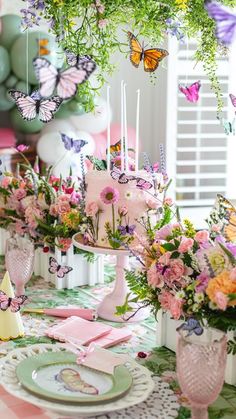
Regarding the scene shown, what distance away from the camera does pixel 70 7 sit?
8.51 ft

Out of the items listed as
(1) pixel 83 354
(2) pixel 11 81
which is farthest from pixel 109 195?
(2) pixel 11 81

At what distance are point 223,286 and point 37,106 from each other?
0.76 meters

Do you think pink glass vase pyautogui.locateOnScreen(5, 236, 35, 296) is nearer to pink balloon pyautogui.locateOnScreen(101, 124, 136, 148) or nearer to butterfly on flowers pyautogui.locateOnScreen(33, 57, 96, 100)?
butterfly on flowers pyautogui.locateOnScreen(33, 57, 96, 100)

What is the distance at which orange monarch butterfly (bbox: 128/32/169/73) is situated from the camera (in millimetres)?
2545

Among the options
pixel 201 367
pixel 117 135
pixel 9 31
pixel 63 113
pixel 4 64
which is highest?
pixel 9 31

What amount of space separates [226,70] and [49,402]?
14.6ft

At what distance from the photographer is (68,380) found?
1805 millimetres

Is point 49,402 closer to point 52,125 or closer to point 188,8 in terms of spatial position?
point 188,8

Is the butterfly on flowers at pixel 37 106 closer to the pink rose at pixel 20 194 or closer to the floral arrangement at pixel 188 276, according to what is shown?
the floral arrangement at pixel 188 276

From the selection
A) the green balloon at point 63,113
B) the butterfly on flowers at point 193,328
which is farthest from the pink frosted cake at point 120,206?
the green balloon at point 63,113

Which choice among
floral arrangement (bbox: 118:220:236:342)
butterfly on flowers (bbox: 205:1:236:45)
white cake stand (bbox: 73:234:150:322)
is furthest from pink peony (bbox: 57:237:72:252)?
butterfly on flowers (bbox: 205:1:236:45)

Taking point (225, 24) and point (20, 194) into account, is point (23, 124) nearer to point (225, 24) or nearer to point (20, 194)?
point (20, 194)

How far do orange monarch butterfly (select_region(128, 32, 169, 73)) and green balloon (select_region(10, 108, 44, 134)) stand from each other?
98.9 inches

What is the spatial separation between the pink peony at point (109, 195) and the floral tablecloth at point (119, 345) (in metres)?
0.43
